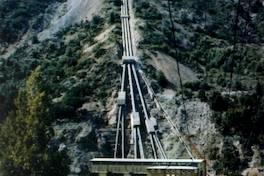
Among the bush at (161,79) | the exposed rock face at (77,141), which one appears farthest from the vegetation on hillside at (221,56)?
the exposed rock face at (77,141)

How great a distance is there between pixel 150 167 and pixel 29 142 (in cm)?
1533

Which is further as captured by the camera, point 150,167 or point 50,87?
point 50,87

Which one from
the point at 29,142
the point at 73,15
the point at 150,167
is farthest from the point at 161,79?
the point at 73,15

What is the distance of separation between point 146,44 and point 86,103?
1543 centimetres

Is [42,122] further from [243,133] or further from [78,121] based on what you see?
[243,133]

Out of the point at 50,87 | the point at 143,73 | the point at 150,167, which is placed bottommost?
the point at 150,167

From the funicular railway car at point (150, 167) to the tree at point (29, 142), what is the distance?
188 inches

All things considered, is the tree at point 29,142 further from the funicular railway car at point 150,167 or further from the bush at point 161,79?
the bush at point 161,79

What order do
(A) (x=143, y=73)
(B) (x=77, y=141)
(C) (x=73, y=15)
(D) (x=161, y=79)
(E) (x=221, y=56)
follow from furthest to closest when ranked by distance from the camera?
(C) (x=73, y=15) < (E) (x=221, y=56) < (A) (x=143, y=73) < (D) (x=161, y=79) < (B) (x=77, y=141)

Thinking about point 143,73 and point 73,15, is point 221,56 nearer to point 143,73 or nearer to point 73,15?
point 143,73

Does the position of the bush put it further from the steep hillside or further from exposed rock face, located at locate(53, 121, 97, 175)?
exposed rock face, located at locate(53, 121, 97, 175)

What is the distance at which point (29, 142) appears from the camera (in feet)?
189

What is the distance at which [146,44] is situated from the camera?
8238 centimetres

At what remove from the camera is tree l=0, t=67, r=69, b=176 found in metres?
56.8
